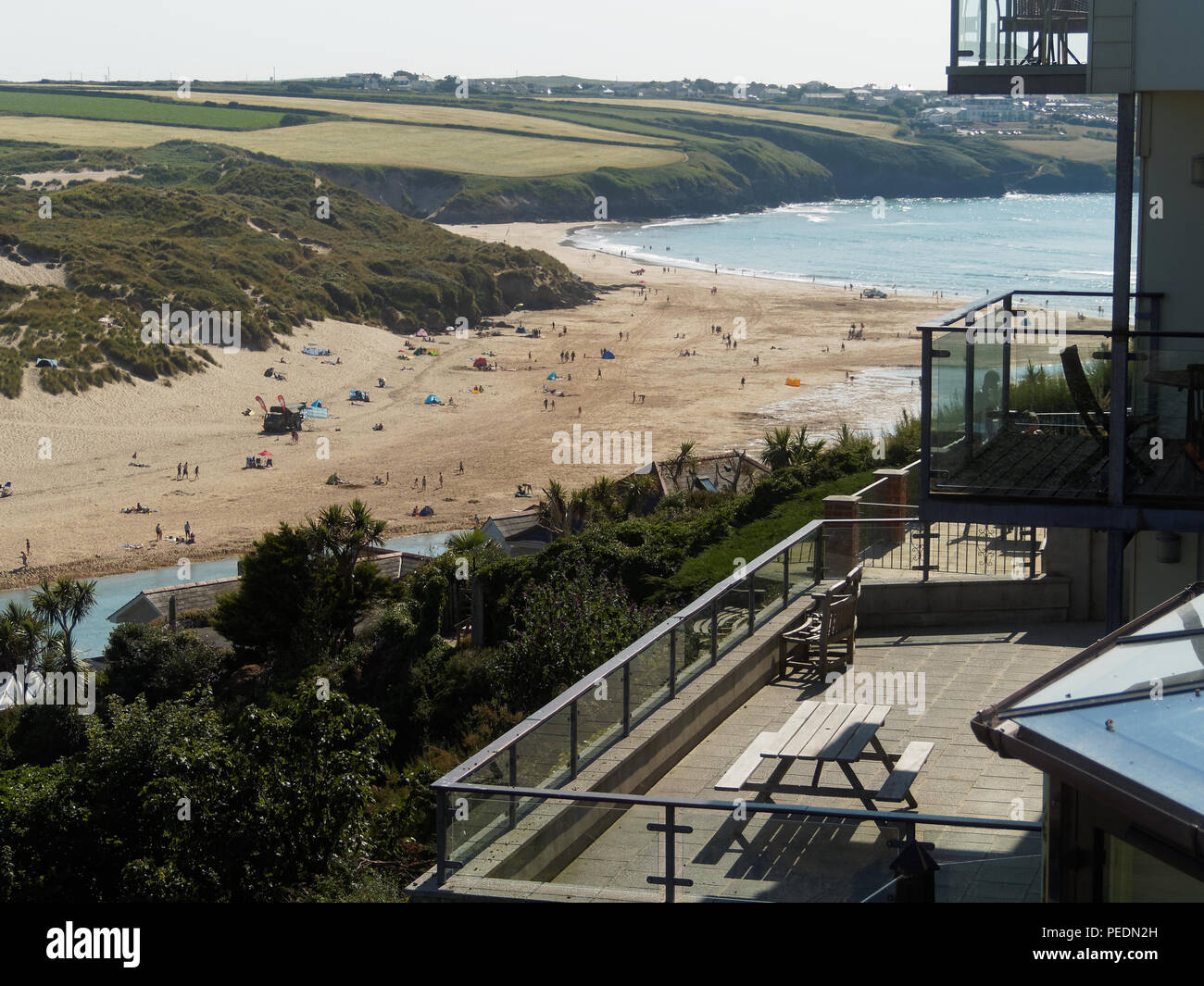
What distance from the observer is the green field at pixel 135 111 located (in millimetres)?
176625

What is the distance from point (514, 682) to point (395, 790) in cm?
185

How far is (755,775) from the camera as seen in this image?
849cm

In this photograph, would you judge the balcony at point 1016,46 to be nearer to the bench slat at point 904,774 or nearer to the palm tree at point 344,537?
the bench slat at point 904,774

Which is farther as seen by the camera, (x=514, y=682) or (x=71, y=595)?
(x=71, y=595)

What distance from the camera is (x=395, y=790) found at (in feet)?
50.8

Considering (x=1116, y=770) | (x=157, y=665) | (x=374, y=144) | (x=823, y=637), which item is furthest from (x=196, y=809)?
(x=374, y=144)

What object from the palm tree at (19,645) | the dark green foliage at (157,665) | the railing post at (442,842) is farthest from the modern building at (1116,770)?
the palm tree at (19,645)

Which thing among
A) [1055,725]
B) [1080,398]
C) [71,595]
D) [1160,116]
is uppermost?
[1160,116]

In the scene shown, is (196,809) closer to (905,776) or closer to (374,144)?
(905,776)

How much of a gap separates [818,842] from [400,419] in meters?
51.1

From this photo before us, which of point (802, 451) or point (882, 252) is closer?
point (802, 451)

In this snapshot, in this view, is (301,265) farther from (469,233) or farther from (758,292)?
(469,233)

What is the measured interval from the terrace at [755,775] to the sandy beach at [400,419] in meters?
28.3
